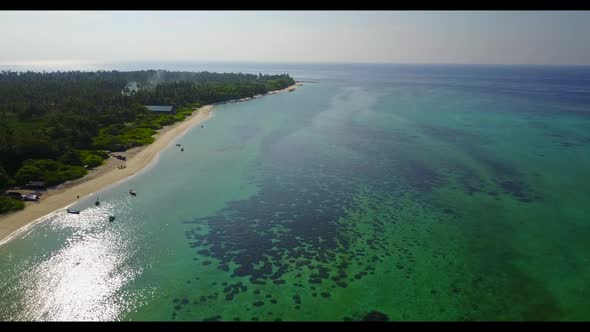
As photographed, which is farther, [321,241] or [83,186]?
[83,186]

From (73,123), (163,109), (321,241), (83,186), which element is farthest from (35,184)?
(163,109)

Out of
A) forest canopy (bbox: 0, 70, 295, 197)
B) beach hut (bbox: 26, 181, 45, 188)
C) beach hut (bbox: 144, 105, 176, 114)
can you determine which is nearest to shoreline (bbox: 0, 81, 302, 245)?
beach hut (bbox: 26, 181, 45, 188)

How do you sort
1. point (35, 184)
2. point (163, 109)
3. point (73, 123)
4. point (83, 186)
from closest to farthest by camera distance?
point (35, 184), point (83, 186), point (73, 123), point (163, 109)

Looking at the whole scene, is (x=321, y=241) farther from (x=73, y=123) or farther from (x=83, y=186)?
(x=73, y=123)

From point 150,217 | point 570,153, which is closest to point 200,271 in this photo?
point 150,217

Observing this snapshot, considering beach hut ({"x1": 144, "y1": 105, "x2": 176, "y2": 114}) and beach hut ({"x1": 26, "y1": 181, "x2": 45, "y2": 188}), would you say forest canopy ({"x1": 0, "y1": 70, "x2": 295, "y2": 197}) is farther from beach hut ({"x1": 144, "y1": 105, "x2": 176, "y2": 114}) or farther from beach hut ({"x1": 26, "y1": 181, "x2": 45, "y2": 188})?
beach hut ({"x1": 144, "y1": 105, "x2": 176, "y2": 114})

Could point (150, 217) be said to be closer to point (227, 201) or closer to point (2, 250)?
point (227, 201)
